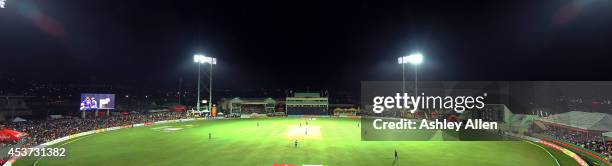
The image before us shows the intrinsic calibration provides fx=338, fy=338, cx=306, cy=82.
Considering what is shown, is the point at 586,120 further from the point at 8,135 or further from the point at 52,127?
the point at 52,127

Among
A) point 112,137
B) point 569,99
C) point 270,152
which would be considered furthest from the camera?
point 569,99

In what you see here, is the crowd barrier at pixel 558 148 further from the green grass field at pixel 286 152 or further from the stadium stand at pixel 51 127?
the stadium stand at pixel 51 127

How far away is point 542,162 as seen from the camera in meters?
28.8

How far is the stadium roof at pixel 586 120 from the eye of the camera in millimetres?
37031

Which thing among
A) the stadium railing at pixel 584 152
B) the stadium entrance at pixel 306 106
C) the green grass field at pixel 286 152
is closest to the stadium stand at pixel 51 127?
the green grass field at pixel 286 152

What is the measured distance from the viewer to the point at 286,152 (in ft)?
111

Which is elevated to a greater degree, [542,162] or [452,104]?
[452,104]

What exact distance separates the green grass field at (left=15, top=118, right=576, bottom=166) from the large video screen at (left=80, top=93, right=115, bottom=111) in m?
17.9

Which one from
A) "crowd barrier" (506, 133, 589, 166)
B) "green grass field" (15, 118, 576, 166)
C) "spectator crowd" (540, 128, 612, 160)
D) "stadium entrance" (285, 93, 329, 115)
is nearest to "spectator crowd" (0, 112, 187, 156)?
"green grass field" (15, 118, 576, 166)

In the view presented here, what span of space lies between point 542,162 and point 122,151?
3908 centimetres

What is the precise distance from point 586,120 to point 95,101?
239 feet

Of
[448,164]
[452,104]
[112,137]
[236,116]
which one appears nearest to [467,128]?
[452,104]

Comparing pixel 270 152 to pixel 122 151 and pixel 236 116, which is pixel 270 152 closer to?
pixel 122 151

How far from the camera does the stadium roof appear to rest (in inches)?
1458
